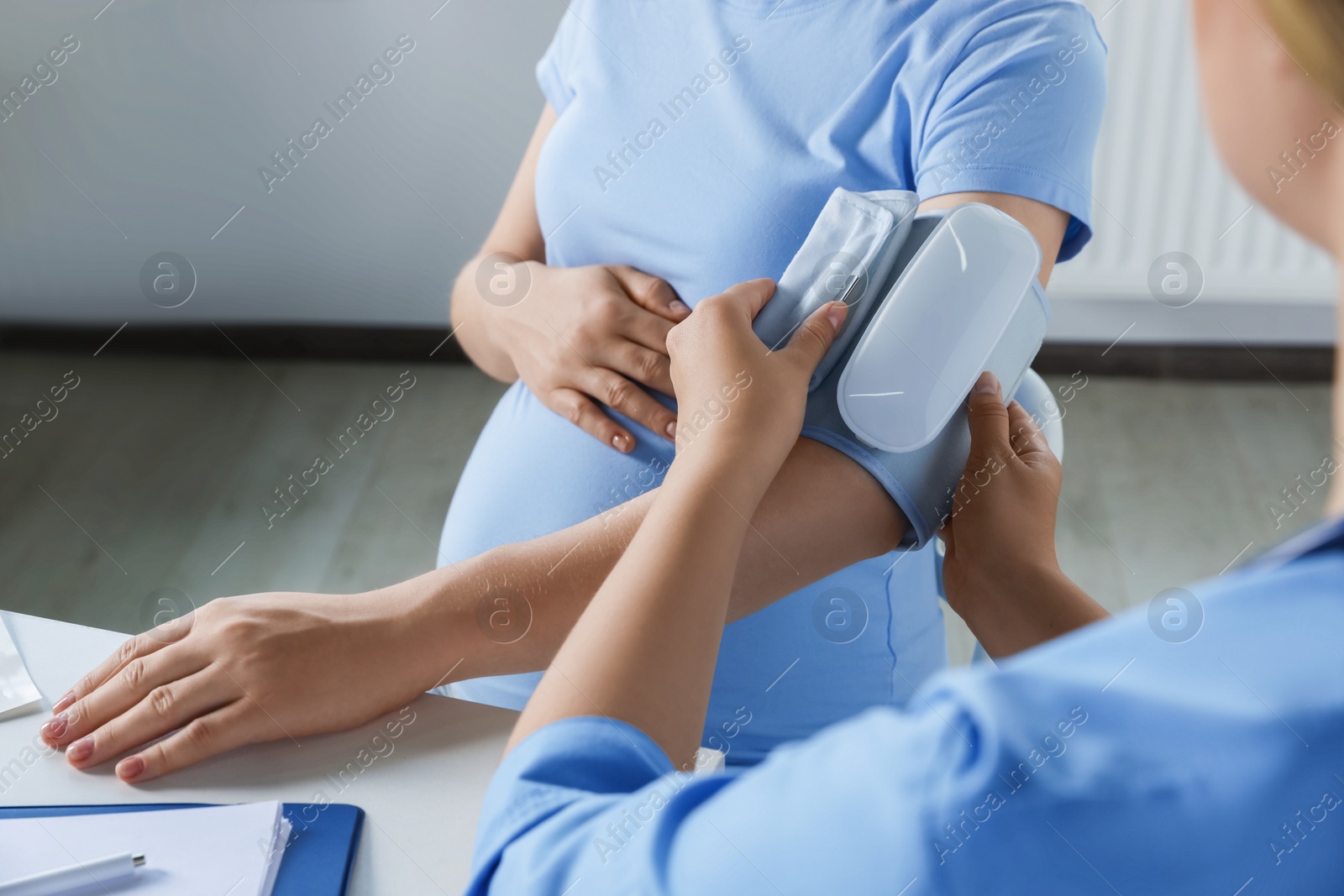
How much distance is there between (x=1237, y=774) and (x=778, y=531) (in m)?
0.45

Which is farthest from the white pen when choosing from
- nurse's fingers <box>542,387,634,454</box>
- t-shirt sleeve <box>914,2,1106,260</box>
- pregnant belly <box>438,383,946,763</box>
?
t-shirt sleeve <box>914,2,1106,260</box>

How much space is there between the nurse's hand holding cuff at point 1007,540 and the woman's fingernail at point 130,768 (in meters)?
0.57

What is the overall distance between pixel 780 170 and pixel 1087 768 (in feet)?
2.23

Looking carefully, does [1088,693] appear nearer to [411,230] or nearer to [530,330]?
[530,330]

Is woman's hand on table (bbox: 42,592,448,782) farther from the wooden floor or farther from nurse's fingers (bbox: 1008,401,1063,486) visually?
the wooden floor

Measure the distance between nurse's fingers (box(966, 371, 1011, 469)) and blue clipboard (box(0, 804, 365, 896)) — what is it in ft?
1.59

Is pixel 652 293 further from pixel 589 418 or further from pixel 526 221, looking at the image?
pixel 526 221

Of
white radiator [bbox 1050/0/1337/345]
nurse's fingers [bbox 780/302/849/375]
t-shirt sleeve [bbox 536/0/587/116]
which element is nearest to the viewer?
nurse's fingers [bbox 780/302/849/375]

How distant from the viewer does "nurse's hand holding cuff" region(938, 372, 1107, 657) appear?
0.71m

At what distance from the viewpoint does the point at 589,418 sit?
90 centimetres

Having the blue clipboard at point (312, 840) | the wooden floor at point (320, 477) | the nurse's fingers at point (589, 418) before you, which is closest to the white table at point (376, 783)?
the blue clipboard at point (312, 840)

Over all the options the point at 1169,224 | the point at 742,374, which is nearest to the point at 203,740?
the point at 742,374

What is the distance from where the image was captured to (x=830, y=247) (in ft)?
2.46

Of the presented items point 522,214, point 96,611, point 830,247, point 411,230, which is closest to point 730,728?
point 830,247
